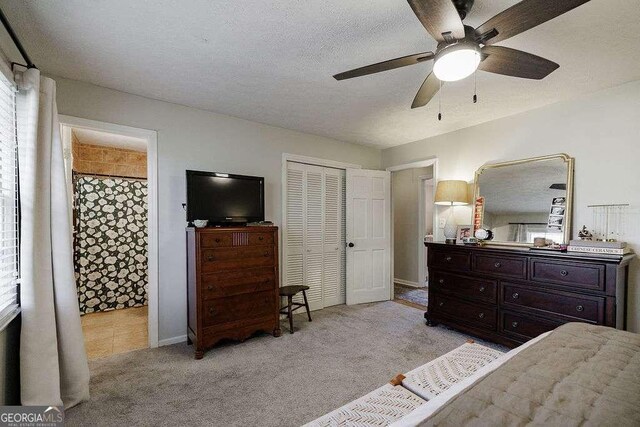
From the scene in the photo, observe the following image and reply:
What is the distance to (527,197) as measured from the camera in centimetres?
314

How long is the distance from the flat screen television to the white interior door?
1.57 m

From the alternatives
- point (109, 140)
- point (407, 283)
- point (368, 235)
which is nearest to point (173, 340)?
point (109, 140)

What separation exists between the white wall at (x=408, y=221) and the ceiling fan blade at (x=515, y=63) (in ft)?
12.2

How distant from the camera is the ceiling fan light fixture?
4.61ft

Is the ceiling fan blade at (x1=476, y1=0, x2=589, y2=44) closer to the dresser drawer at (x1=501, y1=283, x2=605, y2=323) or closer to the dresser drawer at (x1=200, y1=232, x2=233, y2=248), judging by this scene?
the dresser drawer at (x1=501, y1=283, x2=605, y2=323)

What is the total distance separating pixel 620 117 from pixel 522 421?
9.95ft

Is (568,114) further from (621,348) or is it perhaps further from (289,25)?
(289,25)

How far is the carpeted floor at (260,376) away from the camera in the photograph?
191 cm

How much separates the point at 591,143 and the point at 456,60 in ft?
7.41

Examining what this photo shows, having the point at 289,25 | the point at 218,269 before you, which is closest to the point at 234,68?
the point at 289,25

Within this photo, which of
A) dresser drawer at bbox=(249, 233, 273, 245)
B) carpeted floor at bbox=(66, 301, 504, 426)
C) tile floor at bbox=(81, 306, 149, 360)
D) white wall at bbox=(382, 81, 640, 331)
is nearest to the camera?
carpeted floor at bbox=(66, 301, 504, 426)

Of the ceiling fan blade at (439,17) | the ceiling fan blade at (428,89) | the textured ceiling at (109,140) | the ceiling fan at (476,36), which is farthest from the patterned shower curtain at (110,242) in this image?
the ceiling fan blade at (439,17)

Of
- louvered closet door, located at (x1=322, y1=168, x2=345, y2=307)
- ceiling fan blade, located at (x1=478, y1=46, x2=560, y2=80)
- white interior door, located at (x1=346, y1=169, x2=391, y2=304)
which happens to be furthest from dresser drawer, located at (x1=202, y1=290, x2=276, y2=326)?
ceiling fan blade, located at (x1=478, y1=46, x2=560, y2=80)

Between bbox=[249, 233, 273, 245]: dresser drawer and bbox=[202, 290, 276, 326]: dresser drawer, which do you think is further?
bbox=[249, 233, 273, 245]: dresser drawer
